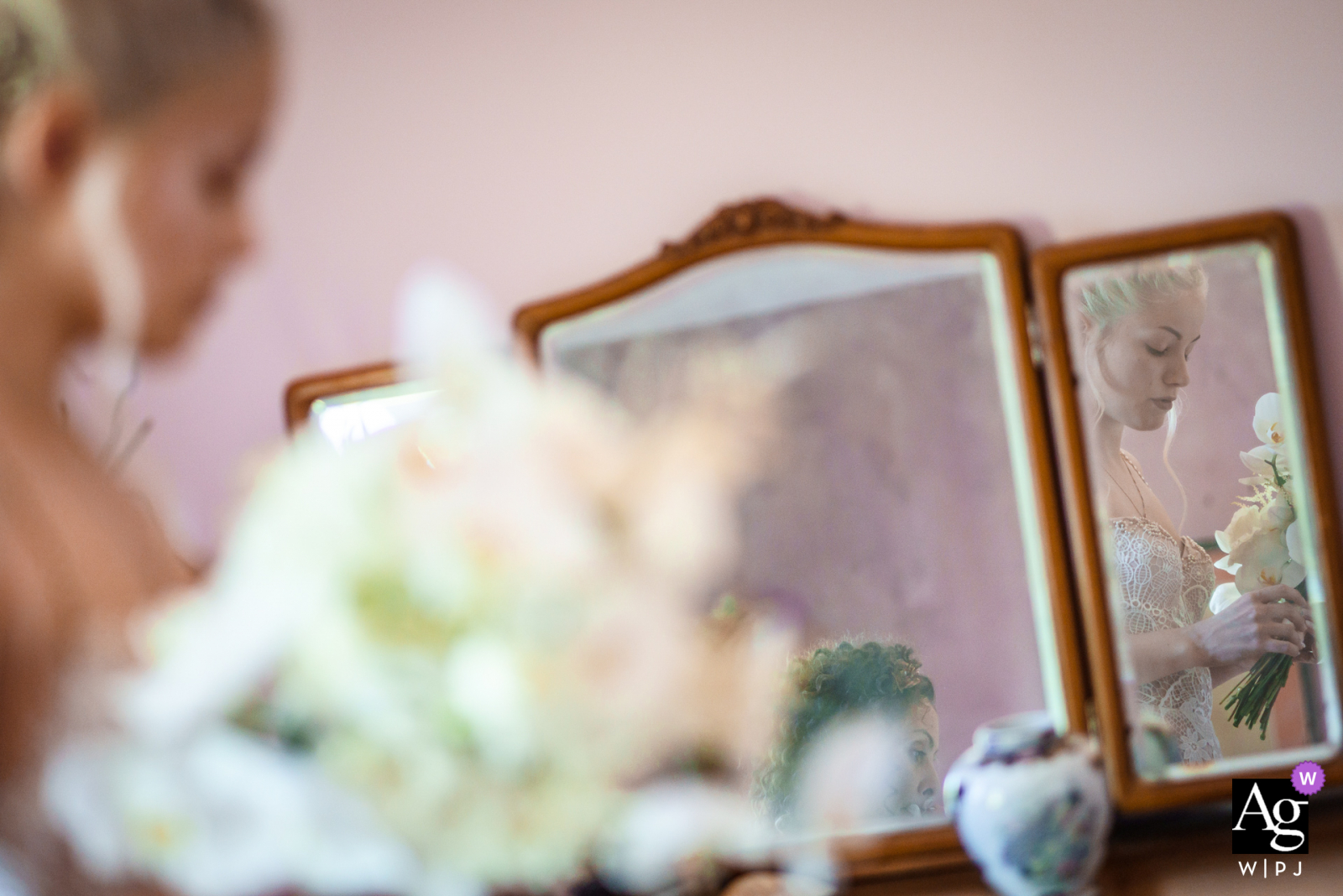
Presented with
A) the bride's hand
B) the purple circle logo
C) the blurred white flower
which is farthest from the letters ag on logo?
the blurred white flower

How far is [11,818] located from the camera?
38cm

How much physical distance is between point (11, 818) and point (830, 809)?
12.3 inches

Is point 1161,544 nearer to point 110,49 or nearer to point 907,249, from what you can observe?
point 907,249

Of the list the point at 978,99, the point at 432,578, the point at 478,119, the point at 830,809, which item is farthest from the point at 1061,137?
the point at 432,578

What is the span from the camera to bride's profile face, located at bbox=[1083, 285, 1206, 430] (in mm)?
1100

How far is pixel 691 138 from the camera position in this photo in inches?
49.2

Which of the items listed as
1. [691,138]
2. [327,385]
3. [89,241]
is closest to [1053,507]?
[691,138]

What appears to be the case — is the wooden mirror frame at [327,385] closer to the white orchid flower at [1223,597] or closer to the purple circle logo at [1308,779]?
the white orchid flower at [1223,597]

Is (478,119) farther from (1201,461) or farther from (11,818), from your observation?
(11,818)

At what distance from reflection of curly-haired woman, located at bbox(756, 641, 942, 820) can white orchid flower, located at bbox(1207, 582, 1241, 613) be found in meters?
0.29

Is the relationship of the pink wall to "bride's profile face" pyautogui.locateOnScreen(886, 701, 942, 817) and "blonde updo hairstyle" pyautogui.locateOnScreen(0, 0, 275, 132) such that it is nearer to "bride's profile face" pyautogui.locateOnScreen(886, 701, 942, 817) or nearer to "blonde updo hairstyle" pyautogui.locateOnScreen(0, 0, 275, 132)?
"bride's profile face" pyautogui.locateOnScreen(886, 701, 942, 817)

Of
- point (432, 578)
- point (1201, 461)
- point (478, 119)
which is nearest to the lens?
point (432, 578)

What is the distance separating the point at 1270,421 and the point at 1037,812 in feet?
1.55

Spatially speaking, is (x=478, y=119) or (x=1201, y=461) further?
(x=478, y=119)
